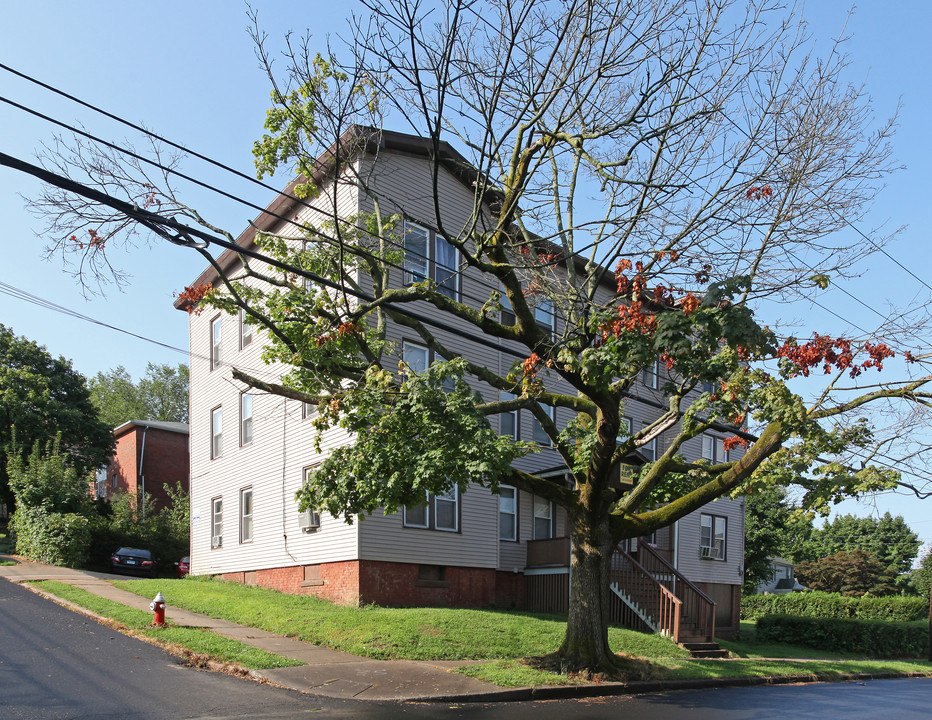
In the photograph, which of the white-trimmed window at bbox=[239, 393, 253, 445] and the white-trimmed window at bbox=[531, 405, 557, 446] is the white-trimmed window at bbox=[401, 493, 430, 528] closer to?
the white-trimmed window at bbox=[531, 405, 557, 446]

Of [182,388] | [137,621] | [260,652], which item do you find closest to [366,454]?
[260,652]

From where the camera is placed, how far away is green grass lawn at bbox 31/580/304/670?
11750mm

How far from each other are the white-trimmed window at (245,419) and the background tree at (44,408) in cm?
1620

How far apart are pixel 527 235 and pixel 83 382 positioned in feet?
115

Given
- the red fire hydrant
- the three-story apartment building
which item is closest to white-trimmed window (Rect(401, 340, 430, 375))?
the three-story apartment building

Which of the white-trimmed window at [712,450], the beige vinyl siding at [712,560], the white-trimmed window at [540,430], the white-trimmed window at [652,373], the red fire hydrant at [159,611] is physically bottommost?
the beige vinyl siding at [712,560]

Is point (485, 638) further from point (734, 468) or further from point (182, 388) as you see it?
point (182, 388)

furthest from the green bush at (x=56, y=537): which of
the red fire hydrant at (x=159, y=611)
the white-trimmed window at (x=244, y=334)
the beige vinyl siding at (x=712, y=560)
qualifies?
the beige vinyl siding at (x=712, y=560)

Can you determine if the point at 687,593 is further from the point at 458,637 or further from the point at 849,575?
the point at 849,575

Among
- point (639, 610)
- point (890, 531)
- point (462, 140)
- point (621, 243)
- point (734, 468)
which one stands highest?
point (462, 140)

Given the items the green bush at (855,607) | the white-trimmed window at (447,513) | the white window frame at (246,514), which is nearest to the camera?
the white-trimmed window at (447,513)

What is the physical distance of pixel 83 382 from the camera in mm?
41531

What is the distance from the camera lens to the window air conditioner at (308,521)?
1964 centimetres

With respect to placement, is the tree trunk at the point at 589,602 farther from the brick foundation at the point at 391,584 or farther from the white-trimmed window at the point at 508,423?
the white-trimmed window at the point at 508,423
